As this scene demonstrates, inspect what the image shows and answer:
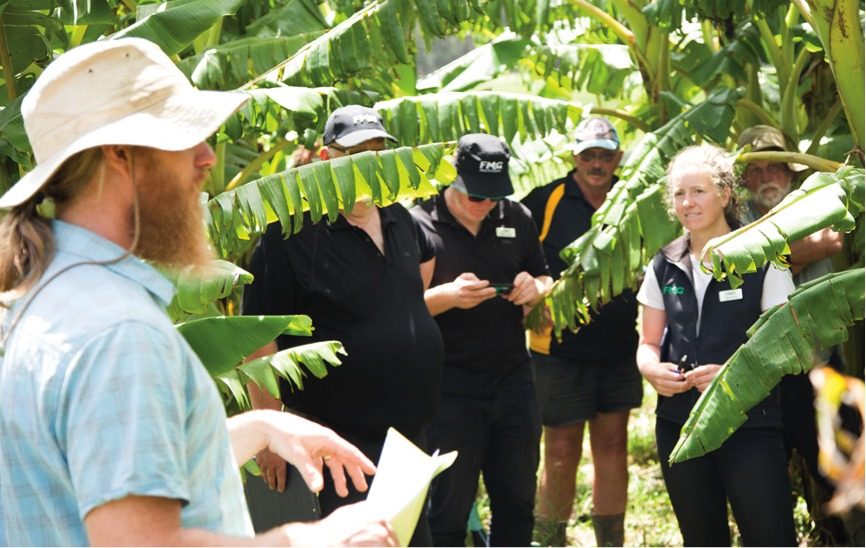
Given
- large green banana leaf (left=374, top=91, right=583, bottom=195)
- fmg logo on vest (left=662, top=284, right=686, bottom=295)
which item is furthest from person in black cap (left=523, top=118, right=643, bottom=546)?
fmg logo on vest (left=662, top=284, right=686, bottom=295)

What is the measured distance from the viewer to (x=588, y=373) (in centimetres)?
618

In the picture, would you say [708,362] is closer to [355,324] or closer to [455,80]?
[355,324]

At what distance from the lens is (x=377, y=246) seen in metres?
4.70

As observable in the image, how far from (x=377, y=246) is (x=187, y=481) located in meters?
2.73

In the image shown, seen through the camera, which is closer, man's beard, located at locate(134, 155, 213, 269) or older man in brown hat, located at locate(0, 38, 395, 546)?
older man in brown hat, located at locate(0, 38, 395, 546)

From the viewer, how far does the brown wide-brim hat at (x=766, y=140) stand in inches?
224

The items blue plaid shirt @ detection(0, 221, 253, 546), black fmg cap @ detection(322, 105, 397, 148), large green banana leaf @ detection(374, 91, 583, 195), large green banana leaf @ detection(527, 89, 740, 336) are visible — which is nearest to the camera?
blue plaid shirt @ detection(0, 221, 253, 546)

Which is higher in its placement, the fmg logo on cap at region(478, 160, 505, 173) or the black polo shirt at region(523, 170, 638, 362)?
the fmg logo on cap at region(478, 160, 505, 173)

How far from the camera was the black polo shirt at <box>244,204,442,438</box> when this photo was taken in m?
4.52

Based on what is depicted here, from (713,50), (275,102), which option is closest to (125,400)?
(275,102)

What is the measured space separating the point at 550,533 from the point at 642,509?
860mm

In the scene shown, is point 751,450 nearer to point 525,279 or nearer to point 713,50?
point 525,279

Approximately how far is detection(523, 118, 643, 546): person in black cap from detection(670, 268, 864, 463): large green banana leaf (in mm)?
1763

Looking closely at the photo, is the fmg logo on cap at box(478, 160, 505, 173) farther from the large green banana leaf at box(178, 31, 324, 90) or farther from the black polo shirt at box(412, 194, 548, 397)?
the large green banana leaf at box(178, 31, 324, 90)
